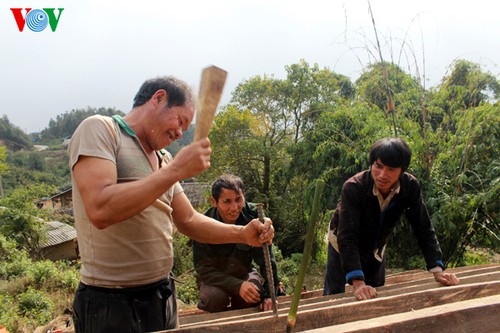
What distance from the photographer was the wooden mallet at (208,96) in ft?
4.67

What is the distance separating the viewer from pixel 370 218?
283 centimetres

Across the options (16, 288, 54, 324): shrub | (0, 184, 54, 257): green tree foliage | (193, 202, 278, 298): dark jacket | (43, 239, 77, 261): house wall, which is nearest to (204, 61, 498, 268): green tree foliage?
(193, 202, 278, 298): dark jacket

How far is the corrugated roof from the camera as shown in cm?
1872

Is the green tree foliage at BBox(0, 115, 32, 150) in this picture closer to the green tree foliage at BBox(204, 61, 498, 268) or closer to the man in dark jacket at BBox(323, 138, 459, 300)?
the green tree foliage at BBox(204, 61, 498, 268)

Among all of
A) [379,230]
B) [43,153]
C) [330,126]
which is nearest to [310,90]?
[330,126]

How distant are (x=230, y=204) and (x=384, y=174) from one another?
1.16 metres

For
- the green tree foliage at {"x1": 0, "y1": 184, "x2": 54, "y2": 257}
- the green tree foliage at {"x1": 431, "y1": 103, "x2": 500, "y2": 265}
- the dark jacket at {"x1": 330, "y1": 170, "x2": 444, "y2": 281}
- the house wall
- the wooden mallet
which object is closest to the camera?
the wooden mallet

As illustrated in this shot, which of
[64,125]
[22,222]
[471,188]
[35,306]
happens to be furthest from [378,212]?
[64,125]

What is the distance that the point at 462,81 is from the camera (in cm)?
906

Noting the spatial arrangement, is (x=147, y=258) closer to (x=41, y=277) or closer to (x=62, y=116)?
(x=41, y=277)

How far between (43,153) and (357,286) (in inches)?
2572

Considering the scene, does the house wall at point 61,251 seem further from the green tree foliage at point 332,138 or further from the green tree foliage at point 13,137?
the green tree foliage at point 13,137

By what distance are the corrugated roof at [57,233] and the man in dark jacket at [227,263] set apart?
17275 millimetres

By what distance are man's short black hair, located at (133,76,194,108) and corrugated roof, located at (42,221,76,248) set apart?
18667mm
